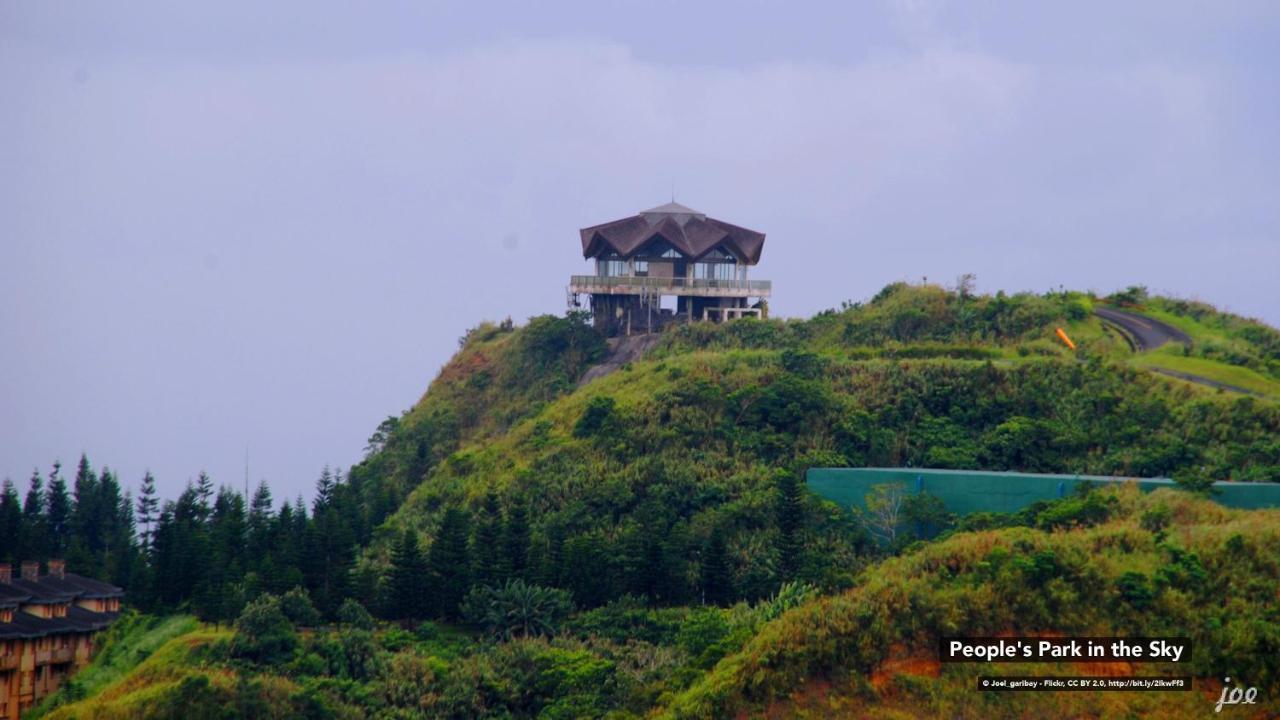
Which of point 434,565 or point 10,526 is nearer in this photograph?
point 434,565

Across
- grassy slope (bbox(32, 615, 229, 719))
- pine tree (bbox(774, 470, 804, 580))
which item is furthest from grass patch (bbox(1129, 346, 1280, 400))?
grassy slope (bbox(32, 615, 229, 719))

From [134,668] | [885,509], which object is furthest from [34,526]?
[885,509]

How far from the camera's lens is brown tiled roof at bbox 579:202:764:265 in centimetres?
5922

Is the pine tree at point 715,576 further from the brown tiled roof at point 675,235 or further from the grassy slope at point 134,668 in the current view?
the brown tiled roof at point 675,235

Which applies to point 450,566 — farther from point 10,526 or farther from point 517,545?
point 10,526

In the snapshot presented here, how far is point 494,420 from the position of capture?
57.5m

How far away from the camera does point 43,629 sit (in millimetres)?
42906

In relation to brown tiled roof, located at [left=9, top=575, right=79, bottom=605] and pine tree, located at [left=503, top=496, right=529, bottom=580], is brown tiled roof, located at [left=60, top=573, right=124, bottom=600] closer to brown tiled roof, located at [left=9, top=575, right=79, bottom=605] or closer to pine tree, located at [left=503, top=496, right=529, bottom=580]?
brown tiled roof, located at [left=9, top=575, right=79, bottom=605]

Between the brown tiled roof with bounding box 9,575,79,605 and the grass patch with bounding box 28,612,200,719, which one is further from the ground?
the brown tiled roof with bounding box 9,575,79,605

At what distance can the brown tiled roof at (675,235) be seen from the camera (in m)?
59.2

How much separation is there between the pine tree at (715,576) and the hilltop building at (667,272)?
21.5m

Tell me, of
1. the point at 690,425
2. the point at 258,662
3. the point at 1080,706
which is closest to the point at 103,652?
the point at 258,662

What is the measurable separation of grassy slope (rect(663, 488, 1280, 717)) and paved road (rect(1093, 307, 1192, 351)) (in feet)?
59.9

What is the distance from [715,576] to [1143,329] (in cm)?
2173
